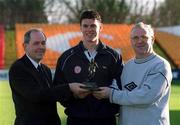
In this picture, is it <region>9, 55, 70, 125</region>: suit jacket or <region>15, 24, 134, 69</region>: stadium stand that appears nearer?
<region>9, 55, 70, 125</region>: suit jacket

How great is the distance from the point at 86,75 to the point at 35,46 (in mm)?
558

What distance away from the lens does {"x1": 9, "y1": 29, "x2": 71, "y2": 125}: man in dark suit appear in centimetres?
447

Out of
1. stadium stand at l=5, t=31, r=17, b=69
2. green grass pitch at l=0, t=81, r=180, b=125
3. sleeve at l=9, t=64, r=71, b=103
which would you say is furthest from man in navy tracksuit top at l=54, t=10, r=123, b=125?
stadium stand at l=5, t=31, r=17, b=69

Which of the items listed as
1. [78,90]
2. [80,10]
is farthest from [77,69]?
[80,10]

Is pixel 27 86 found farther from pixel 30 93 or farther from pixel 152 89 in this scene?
pixel 152 89

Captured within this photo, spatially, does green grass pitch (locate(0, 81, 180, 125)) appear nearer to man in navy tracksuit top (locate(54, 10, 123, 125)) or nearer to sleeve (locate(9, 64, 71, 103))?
man in navy tracksuit top (locate(54, 10, 123, 125))

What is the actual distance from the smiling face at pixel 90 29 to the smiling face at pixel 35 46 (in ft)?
1.36

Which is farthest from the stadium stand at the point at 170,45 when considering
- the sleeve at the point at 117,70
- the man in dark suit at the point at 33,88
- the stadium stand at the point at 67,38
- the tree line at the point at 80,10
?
the man in dark suit at the point at 33,88

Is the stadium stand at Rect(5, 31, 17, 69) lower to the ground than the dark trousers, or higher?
lower

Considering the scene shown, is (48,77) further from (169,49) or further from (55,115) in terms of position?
(169,49)

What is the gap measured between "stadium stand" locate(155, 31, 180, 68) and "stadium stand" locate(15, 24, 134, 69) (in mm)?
2442

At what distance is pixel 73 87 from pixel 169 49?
83.2 feet

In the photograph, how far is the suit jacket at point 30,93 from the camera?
4.46m

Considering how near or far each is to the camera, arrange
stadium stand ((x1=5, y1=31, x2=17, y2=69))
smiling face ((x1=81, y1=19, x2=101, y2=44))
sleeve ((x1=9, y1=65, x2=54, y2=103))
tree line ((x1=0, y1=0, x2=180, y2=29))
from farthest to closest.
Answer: tree line ((x1=0, y1=0, x2=180, y2=29)), stadium stand ((x1=5, y1=31, x2=17, y2=69)), smiling face ((x1=81, y1=19, x2=101, y2=44)), sleeve ((x1=9, y1=65, x2=54, y2=103))
